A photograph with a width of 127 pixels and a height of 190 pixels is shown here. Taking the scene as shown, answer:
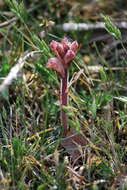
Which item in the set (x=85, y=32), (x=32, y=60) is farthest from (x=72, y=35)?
(x=32, y=60)

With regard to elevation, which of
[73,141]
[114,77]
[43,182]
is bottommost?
[43,182]

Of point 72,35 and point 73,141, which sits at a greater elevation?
point 72,35

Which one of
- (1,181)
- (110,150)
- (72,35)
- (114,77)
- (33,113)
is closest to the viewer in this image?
(1,181)

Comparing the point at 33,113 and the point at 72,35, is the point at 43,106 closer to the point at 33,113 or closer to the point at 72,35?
the point at 33,113

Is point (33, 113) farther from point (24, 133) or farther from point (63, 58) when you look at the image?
point (63, 58)

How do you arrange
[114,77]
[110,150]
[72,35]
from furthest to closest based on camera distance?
1. [72,35]
2. [114,77]
3. [110,150]

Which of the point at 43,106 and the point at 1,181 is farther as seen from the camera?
the point at 43,106

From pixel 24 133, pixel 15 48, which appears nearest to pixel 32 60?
pixel 15 48
